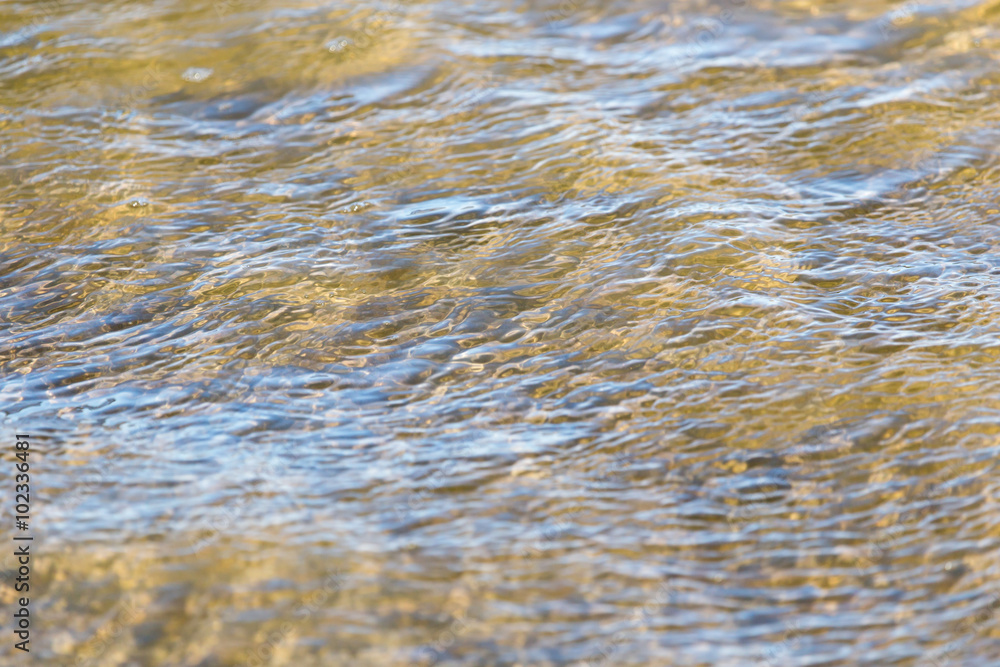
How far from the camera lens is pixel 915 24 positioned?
6.09m

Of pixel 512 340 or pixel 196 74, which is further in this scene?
pixel 196 74

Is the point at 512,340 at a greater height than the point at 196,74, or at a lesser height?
lesser

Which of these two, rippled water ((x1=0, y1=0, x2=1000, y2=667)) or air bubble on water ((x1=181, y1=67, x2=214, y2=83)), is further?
air bubble on water ((x1=181, y1=67, x2=214, y2=83))

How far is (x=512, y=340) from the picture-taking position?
3832 mm

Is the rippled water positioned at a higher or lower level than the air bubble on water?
lower

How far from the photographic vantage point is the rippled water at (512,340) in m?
2.79

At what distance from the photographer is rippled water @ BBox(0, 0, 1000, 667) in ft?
9.14

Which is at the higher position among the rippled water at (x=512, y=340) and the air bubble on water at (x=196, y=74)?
the air bubble on water at (x=196, y=74)

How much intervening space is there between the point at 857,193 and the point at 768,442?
194 centimetres

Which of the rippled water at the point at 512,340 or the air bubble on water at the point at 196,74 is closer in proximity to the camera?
the rippled water at the point at 512,340

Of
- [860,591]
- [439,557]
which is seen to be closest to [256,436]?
[439,557]

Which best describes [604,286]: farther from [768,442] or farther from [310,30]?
[310,30]

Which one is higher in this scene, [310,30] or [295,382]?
[310,30]

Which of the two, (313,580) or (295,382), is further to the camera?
(295,382)
